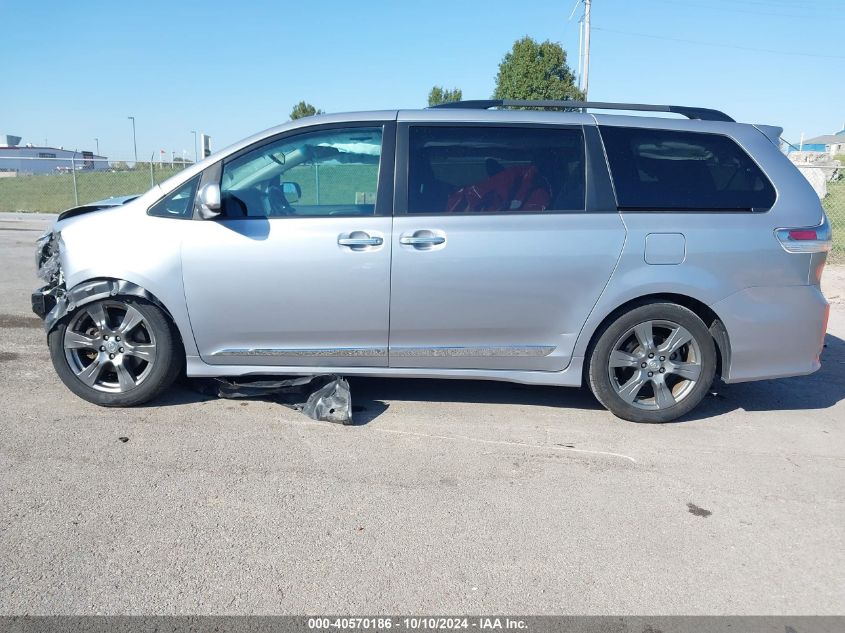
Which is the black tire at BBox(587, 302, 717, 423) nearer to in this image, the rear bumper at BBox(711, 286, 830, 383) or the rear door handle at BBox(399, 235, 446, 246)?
the rear bumper at BBox(711, 286, 830, 383)

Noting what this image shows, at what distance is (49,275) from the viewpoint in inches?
188

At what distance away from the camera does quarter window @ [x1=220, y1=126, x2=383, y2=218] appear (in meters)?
4.28

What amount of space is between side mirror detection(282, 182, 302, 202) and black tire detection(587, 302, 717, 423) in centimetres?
219

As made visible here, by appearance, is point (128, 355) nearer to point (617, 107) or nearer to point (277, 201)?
point (277, 201)

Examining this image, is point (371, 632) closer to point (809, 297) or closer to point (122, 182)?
point (809, 297)

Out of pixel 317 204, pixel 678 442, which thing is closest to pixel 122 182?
pixel 317 204

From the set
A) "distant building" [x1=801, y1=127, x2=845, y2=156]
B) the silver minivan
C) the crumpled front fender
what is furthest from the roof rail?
"distant building" [x1=801, y1=127, x2=845, y2=156]

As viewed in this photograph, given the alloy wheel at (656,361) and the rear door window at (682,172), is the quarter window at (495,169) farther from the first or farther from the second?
the alloy wheel at (656,361)

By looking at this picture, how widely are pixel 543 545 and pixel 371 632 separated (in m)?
0.94

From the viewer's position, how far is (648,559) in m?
2.96

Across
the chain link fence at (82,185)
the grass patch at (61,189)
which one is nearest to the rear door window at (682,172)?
the chain link fence at (82,185)

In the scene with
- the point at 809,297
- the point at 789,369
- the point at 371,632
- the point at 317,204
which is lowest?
the point at 371,632

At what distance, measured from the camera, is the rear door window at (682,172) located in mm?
4320

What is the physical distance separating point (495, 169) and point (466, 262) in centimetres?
65
